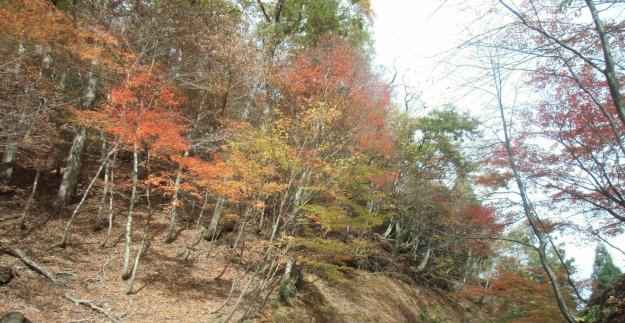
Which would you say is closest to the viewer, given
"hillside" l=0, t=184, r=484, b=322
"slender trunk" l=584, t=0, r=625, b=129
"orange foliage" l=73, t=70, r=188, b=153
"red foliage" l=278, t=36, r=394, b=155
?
"slender trunk" l=584, t=0, r=625, b=129

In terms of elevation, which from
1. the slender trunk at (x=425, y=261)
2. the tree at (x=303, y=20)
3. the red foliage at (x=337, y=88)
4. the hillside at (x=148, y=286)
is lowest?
the hillside at (x=148, y=286)

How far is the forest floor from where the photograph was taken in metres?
8.25

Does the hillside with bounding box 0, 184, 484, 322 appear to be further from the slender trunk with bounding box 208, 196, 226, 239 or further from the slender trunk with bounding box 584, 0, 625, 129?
the slender trunk with bounding box 584, 0, 625, 129

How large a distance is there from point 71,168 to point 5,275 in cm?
569

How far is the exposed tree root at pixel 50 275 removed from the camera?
818 centimetres

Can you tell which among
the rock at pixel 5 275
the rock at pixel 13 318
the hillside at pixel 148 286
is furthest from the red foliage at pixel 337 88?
the rock at pixel 5 275

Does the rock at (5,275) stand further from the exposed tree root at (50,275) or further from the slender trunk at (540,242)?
the slender trunk at (540,242)

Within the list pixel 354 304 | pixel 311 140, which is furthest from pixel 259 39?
pixel 354 304

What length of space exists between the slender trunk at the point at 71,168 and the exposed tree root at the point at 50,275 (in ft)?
12.6

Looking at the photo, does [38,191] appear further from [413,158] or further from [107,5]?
[413,158]

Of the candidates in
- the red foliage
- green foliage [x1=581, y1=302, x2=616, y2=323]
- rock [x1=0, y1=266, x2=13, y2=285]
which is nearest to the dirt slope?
the red foliage

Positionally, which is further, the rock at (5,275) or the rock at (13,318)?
the rock at (5,275)

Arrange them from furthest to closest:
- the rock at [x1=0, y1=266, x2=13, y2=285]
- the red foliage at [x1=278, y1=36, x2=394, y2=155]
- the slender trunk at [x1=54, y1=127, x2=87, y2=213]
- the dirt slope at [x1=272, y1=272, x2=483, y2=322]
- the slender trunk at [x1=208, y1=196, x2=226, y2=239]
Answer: the slender trunk at [x1=208, y1=196, x2=226, y2=239], the slender trunk at [x1=54, y1=127, x2=87, y2=213], the dirt slope at [x1=272, y1=272, x2=483, y2=322], the red foliage at [x1=278, y1=36, x2=394, y2=155], the rock at [x1=0, y1=266, x2=13, y2=285]

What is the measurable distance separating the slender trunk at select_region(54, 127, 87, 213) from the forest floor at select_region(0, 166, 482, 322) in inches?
19.3
